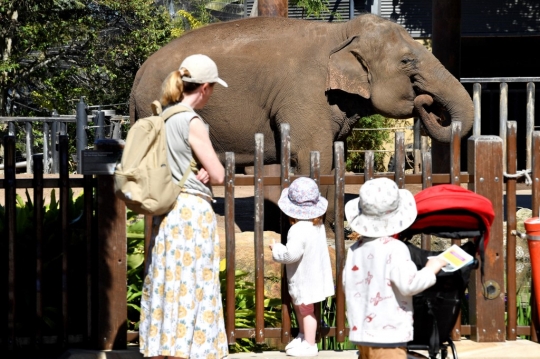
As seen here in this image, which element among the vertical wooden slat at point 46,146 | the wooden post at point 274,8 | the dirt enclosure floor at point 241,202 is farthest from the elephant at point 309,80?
the vertical wooden slat at point 46,146

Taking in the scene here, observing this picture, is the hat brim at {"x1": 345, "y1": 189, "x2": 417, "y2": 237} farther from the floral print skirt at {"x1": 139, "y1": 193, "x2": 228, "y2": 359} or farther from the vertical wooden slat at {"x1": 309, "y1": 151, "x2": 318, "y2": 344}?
the vertical wooden slat at {"x1": 309, "y1": 151, "x2": 318, "y2": 344}

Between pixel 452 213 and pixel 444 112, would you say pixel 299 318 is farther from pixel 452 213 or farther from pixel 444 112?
pixel 444 112

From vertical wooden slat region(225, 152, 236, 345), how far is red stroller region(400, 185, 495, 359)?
48.7 inches

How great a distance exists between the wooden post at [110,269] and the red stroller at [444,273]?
1716mm

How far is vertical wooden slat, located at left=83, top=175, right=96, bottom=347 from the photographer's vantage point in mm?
5984

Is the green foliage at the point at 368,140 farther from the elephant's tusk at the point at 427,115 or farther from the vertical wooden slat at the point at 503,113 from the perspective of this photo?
the elephant's tusk at the point at 427,115

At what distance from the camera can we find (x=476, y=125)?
46.2 feet

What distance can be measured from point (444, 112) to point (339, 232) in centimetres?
437

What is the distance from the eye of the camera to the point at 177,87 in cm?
514

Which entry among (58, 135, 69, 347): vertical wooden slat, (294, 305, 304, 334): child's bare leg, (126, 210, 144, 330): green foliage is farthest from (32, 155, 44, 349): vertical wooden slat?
(294, 305, 304, 334): child's bare leg

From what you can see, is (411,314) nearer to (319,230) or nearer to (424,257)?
(424,257)

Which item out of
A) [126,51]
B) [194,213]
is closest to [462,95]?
[194,213]

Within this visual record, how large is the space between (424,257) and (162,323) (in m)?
1.32

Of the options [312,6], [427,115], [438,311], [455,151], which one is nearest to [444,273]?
[438,311]
